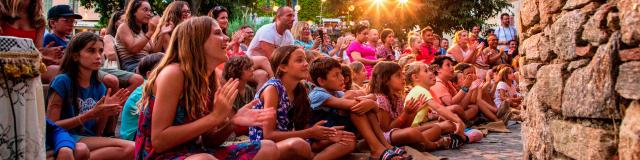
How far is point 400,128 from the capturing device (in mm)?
6789

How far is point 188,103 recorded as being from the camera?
351 centimetres

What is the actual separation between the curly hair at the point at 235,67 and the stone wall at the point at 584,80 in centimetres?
269

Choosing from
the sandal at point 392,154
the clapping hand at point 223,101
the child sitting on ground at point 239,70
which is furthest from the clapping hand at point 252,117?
the child sitting on ground at point 239,70

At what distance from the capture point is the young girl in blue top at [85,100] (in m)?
4.44

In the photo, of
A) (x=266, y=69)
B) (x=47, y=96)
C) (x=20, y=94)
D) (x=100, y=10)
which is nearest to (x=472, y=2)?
(x=100, y=10)

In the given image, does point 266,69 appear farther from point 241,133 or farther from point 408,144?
point 408,144

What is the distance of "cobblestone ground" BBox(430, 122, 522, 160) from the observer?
6.30m

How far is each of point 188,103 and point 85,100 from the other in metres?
1.60

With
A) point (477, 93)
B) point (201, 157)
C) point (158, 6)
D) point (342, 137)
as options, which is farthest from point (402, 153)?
point (158, 6)

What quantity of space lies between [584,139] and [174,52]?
6.86 feet

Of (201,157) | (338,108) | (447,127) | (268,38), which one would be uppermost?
(268,38)

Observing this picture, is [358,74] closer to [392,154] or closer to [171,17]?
[171,17]

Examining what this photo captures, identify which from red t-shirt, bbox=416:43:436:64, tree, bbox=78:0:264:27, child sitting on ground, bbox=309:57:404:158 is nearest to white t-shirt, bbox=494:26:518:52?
red t-shirt, bbox=416:43:436:64

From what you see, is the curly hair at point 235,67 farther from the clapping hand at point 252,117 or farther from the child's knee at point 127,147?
the clapping hand at point 252,117
